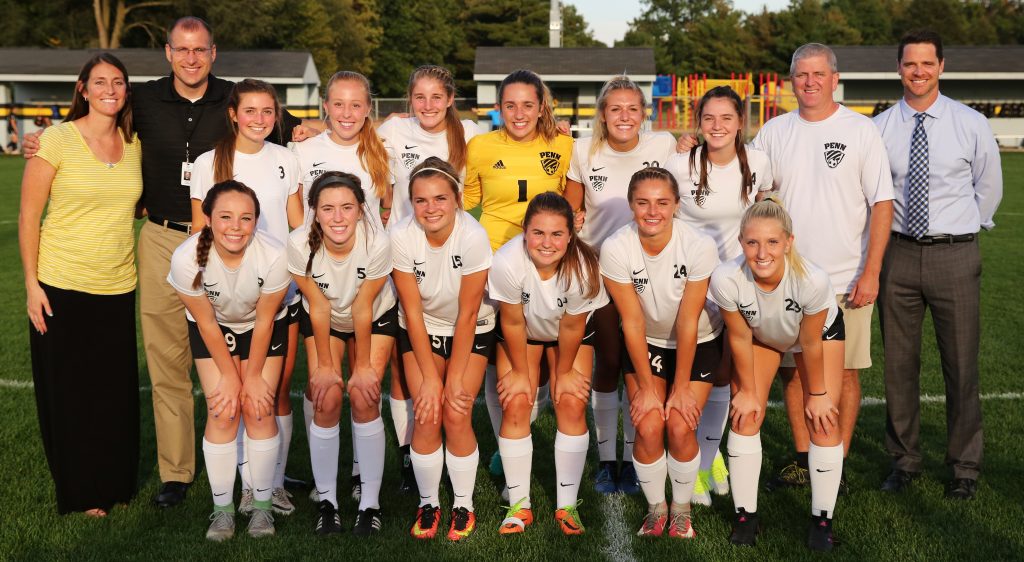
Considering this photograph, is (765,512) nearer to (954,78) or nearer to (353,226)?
(353,226)

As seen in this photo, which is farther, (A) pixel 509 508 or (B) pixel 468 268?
(A) pixel 509 508

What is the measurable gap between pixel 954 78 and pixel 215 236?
4283 centimetres

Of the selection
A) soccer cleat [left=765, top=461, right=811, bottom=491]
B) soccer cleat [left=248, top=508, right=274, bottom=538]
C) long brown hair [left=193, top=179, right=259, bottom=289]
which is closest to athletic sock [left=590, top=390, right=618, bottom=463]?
soccer cleat [left=765, top=461, right=811, bottom=491]

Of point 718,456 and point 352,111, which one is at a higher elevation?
point 352,111

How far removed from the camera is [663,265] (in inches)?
161

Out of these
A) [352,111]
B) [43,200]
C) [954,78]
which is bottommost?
[43,200]

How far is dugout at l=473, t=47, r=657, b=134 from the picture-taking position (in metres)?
40.7

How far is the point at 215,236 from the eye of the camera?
13.1 feet

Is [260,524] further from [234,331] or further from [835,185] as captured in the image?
[835,185]

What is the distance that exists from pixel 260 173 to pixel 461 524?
196 cm

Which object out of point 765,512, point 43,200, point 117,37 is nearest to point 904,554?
point 765,512

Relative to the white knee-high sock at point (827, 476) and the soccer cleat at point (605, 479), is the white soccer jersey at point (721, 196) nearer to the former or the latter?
the white knee-high sock at point (827, 476)

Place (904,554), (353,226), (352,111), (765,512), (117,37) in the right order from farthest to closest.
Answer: (117,37) → (352,111) → (765,512) → (353,226) → (904,554)

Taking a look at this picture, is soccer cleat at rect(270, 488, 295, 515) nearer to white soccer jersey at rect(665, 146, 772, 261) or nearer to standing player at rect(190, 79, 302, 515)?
standing player at rect(190, 79, 302, 515)
